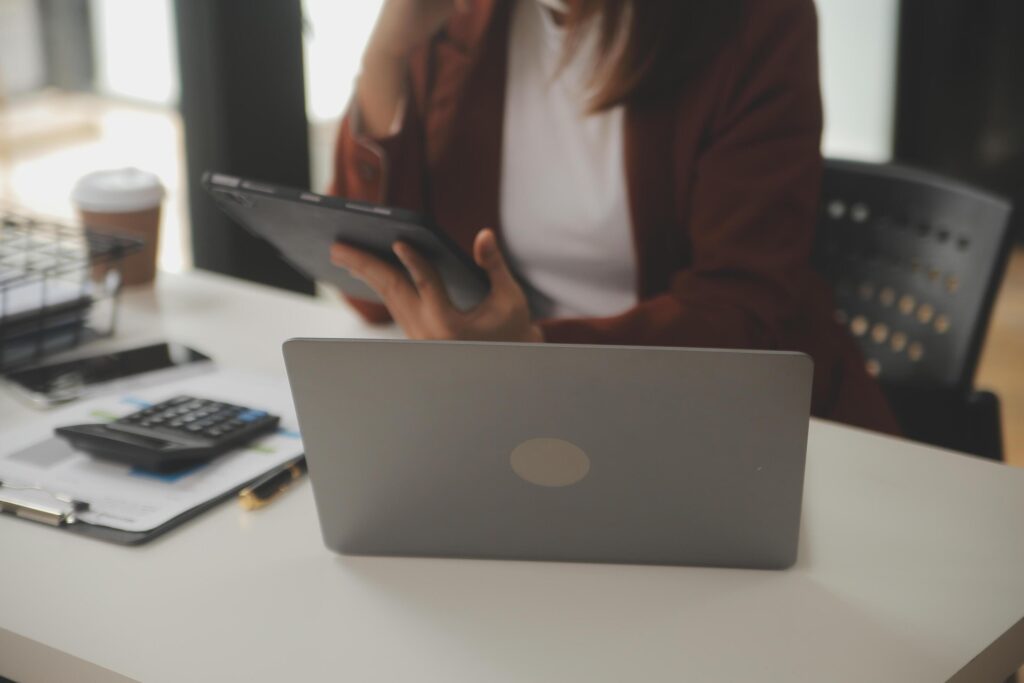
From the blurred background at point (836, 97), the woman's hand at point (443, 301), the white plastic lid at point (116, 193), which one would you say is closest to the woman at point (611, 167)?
the woman's hand at point (443, 301)

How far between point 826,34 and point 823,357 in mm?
2364

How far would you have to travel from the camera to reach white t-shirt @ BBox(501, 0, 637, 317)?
4.20ft

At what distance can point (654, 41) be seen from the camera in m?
1.19

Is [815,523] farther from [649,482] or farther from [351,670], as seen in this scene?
[351,670]

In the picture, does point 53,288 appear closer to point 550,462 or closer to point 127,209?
point 127,209

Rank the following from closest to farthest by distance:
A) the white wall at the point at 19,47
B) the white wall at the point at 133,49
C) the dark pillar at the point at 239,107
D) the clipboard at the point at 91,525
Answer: the clipboard at the point at 91,525 → the dark pillar at the point at 239,107 → the white wall at the point at 19,47 → the white wall at the point at 133,49

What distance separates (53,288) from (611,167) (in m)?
0.63

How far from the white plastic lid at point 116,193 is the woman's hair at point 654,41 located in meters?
0.55

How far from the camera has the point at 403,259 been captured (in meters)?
0.92

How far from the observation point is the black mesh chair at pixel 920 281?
1168 millimetres

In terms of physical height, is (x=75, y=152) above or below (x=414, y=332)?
below

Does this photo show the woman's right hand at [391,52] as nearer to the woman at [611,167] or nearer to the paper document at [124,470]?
the woman at [611,167]

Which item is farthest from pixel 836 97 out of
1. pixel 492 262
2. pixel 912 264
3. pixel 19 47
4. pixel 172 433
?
pixel 172 433

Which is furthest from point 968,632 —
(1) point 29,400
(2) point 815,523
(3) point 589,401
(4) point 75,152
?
(4) point 75,152
